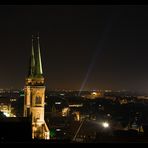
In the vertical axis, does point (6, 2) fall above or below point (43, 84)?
below

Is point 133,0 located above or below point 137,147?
above

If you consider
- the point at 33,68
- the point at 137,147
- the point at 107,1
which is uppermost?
the point at 33,68

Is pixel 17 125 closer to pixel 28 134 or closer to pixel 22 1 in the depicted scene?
pixel 28 134

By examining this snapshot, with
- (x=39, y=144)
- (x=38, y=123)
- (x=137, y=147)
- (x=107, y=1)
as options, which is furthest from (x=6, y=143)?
(x=38, y=123)

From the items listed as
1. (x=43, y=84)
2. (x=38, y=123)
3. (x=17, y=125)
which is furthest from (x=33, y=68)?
(x=17, y=125)

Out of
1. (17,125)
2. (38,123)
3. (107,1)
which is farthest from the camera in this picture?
(38,123)

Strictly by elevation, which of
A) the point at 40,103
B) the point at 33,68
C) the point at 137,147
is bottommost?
the point at 137,147

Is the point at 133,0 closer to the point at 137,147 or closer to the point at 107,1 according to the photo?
the point at 107,1

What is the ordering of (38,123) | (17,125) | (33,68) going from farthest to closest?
(33,68)
(38,123)
(17,125)

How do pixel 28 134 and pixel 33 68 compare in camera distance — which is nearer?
pixel 28 134
